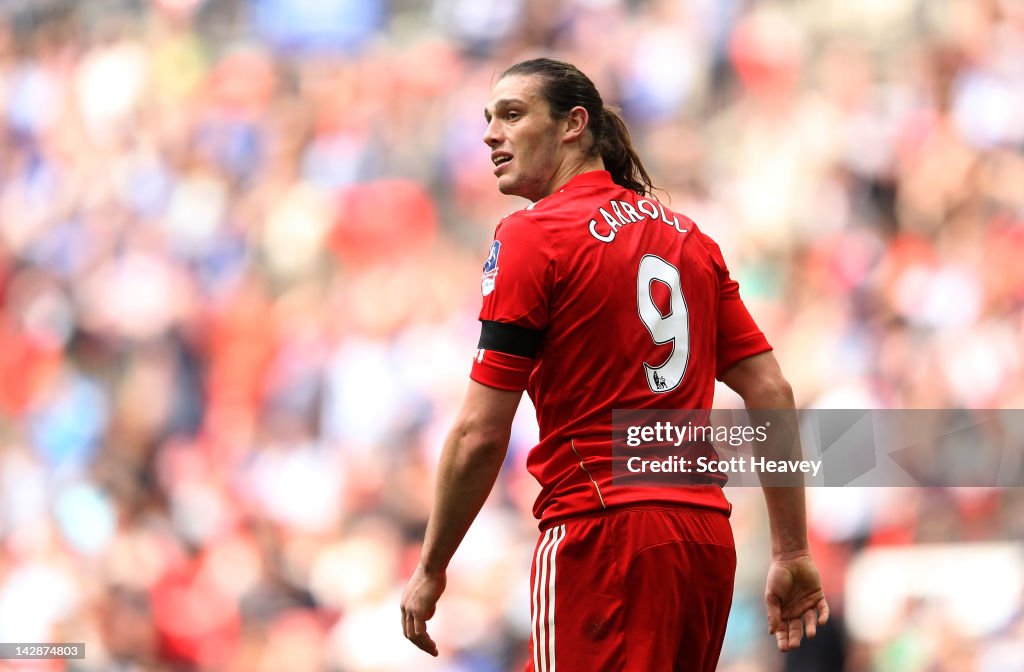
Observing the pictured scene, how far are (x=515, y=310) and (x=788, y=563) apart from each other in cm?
89

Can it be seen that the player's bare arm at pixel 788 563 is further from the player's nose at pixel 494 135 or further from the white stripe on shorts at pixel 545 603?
the player's nose at pixel 494 135

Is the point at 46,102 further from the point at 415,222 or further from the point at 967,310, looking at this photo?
the point at 967,310

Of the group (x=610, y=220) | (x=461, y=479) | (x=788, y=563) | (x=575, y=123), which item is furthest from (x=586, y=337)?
(x=788, y=563)

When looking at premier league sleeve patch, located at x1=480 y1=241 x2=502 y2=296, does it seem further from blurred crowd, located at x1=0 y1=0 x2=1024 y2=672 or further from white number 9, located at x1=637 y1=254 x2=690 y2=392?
blurred crowd, located at x1=0 y1=0 x2=1024 y2=672

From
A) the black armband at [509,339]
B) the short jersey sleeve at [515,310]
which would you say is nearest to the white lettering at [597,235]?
the short jersey sleeve at [515,310]

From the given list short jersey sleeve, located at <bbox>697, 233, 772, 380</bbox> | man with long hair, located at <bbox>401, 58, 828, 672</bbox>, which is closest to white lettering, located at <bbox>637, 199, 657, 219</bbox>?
man with long hair, located at <bbox>401, 58, 828, 672</bbox>

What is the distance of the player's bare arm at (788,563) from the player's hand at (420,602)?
0.78 metres

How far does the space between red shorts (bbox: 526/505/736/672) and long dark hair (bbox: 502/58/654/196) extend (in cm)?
88

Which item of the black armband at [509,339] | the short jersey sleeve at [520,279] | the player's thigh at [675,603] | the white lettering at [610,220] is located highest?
the white lettering at [610,220]

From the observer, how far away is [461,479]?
2.87m

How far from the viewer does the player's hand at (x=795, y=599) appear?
3.08 m

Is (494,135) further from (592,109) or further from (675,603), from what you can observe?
(675,603)

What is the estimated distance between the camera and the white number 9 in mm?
2926

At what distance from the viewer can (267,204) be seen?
9.05 metres
